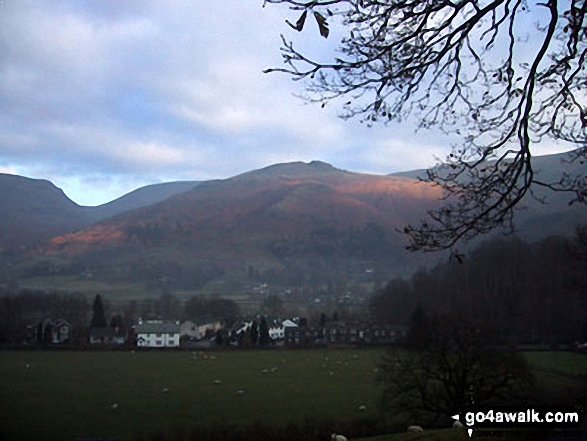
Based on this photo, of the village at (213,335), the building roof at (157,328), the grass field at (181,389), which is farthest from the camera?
the building roof at (157,328)

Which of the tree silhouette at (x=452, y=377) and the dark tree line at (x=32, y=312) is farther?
the dark tree line at (x=32, y=312)

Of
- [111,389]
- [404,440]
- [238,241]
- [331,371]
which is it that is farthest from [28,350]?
[238,241]

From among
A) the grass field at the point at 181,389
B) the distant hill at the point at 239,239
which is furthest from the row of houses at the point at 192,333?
the distant hill at the point at 239,239

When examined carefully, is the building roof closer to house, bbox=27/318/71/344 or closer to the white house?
house, bbox=27/318/71/344

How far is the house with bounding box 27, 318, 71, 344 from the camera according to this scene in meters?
48.1

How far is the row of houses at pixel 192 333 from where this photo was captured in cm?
4906

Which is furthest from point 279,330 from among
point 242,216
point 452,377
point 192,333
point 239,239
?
point 242,216

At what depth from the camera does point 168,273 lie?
11988 centimetres

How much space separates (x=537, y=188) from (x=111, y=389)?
28882 mm

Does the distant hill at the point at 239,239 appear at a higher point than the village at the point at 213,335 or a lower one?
higher

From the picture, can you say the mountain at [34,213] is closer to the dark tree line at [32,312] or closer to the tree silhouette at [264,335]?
the dark tree line at [32,312]

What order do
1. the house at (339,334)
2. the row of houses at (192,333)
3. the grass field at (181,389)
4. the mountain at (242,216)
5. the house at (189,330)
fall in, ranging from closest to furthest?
the grass field at (181,389)
the house at (339,334)
the row of houses at (192,333)
the house at (189,330)
the mountain at (242,216)

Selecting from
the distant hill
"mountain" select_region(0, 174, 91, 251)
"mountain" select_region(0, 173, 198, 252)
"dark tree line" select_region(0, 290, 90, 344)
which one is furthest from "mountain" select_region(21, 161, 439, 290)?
"dark tree line" select_region(0, 290, 90, 344)

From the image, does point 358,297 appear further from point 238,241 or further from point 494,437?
point 494,437
